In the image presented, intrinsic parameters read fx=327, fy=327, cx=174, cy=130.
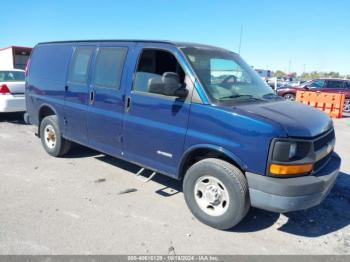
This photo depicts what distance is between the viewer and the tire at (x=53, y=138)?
6109 millimetres

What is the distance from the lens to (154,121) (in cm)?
429

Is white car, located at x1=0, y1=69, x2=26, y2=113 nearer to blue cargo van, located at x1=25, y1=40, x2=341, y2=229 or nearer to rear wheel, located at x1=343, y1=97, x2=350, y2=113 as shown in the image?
blue cargo van, located at x1=25, y1=40, x2=341, y2=229

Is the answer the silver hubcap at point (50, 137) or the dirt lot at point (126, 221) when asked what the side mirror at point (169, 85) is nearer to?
the dirt lot at point (126, 221)

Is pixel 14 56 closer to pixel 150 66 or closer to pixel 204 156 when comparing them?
pixel 150 66

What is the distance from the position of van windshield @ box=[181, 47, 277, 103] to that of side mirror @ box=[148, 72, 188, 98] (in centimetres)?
27

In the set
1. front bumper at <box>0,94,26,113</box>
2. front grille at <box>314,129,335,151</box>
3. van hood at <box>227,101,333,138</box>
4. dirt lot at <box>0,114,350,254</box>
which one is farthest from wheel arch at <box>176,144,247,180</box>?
front bumper at <box>0,94,26,113</box>

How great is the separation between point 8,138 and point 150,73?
16.8ft

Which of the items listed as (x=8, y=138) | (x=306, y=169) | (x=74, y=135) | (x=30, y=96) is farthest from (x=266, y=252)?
(x=8, y=138)

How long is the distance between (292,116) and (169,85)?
4.78 feet

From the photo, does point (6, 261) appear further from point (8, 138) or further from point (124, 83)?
point (8, 138)

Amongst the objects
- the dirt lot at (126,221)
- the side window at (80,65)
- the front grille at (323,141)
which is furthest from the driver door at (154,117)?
the front grille at (323,141)

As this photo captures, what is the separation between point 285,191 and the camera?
3.33 m

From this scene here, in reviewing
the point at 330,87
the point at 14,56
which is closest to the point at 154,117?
the point at 330,87

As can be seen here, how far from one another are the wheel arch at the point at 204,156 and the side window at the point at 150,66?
1068mm
